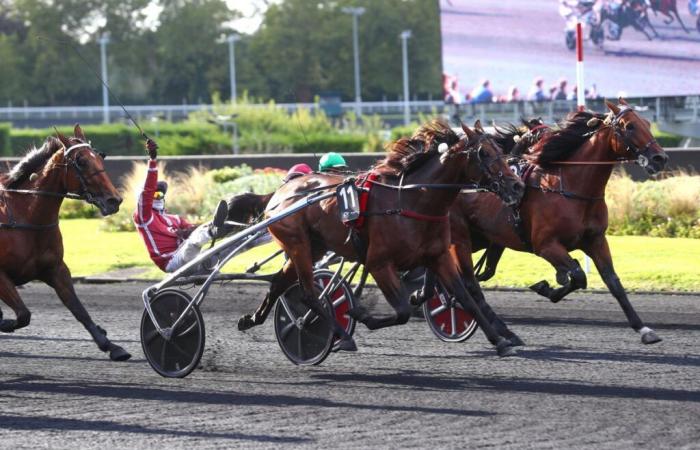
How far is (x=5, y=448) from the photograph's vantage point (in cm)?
605

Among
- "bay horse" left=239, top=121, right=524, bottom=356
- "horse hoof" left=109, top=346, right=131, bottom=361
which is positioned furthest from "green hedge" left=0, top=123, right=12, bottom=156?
"bay horse" left=239, top=121, right=524, bottom=356

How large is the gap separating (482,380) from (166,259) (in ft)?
11.0

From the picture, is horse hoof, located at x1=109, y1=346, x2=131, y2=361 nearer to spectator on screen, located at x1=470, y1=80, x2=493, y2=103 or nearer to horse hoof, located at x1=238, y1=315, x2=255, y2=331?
horse hoof, located at x1=238, y1=315, x2=255, y2=331

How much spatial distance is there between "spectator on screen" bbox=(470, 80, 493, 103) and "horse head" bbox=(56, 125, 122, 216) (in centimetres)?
1986

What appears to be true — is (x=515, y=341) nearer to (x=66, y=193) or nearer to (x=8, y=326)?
(x=66, y=193)

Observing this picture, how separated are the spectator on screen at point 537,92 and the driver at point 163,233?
17.4 meters

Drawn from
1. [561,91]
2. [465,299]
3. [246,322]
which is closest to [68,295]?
[246,322]

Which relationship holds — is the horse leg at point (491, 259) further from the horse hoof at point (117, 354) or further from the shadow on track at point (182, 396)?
the shadow on track at point (182, 396)

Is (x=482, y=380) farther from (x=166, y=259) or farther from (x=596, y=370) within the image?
(x=166, y=259)

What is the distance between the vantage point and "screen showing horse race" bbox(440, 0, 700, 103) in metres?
24.9

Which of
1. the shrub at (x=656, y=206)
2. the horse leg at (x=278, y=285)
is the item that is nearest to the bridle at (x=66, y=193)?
the horse leg at (x=278, y=285)

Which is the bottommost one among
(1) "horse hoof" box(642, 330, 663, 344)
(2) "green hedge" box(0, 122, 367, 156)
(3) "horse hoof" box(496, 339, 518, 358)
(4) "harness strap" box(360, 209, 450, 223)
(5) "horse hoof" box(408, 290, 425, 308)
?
→ (1) "horse hoof" box(642, 330, 663, 344)

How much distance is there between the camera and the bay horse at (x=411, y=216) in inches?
298

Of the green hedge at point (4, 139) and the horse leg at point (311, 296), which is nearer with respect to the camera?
the horse leg at point (311, 296)
